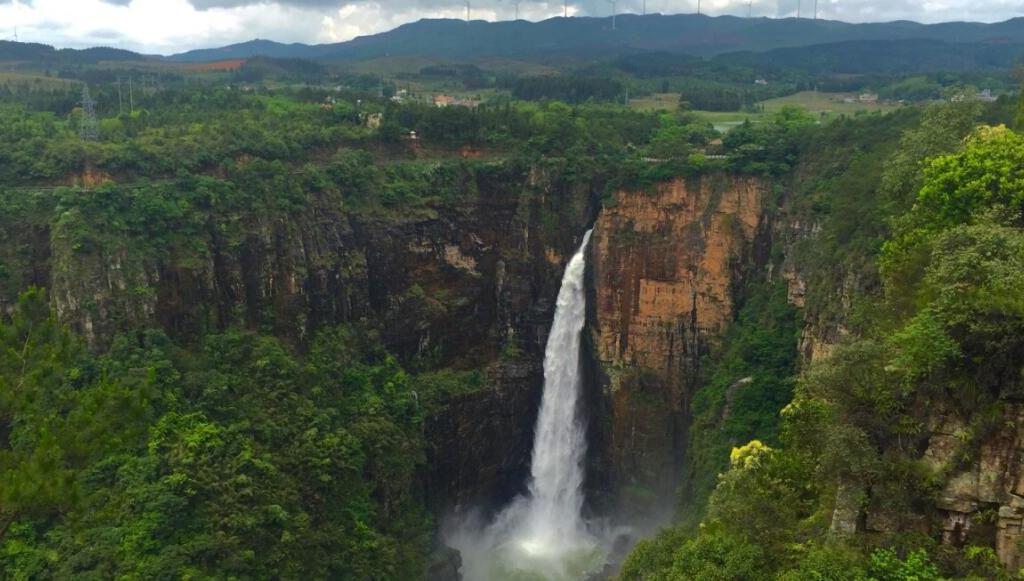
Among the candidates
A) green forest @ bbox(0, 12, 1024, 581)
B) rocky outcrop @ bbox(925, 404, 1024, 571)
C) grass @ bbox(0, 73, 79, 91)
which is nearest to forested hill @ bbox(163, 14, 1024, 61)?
grass @ bbox(0, 73, 79, 91)

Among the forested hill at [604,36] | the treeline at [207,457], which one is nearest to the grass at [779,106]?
the treeline at [207,457]

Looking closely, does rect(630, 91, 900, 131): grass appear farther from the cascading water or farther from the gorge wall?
the cascading water

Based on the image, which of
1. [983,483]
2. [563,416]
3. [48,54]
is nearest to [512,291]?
[563,416]

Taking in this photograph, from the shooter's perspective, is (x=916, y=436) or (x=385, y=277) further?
(x=385, y=277)

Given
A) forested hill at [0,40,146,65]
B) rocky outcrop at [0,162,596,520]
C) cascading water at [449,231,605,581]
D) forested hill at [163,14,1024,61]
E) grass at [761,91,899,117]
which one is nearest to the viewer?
rocky outcrop at [0,162,596,520]

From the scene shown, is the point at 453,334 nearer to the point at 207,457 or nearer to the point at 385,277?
the point at 385,277

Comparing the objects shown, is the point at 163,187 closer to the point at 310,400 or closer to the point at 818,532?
the point at 310,400

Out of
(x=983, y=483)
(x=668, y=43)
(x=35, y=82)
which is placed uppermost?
(x=668, y=43)

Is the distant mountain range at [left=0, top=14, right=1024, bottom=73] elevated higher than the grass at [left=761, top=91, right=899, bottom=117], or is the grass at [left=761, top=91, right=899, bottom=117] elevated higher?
the distant mountain range at [left=0, top=14, right=1024, bottom=73]
